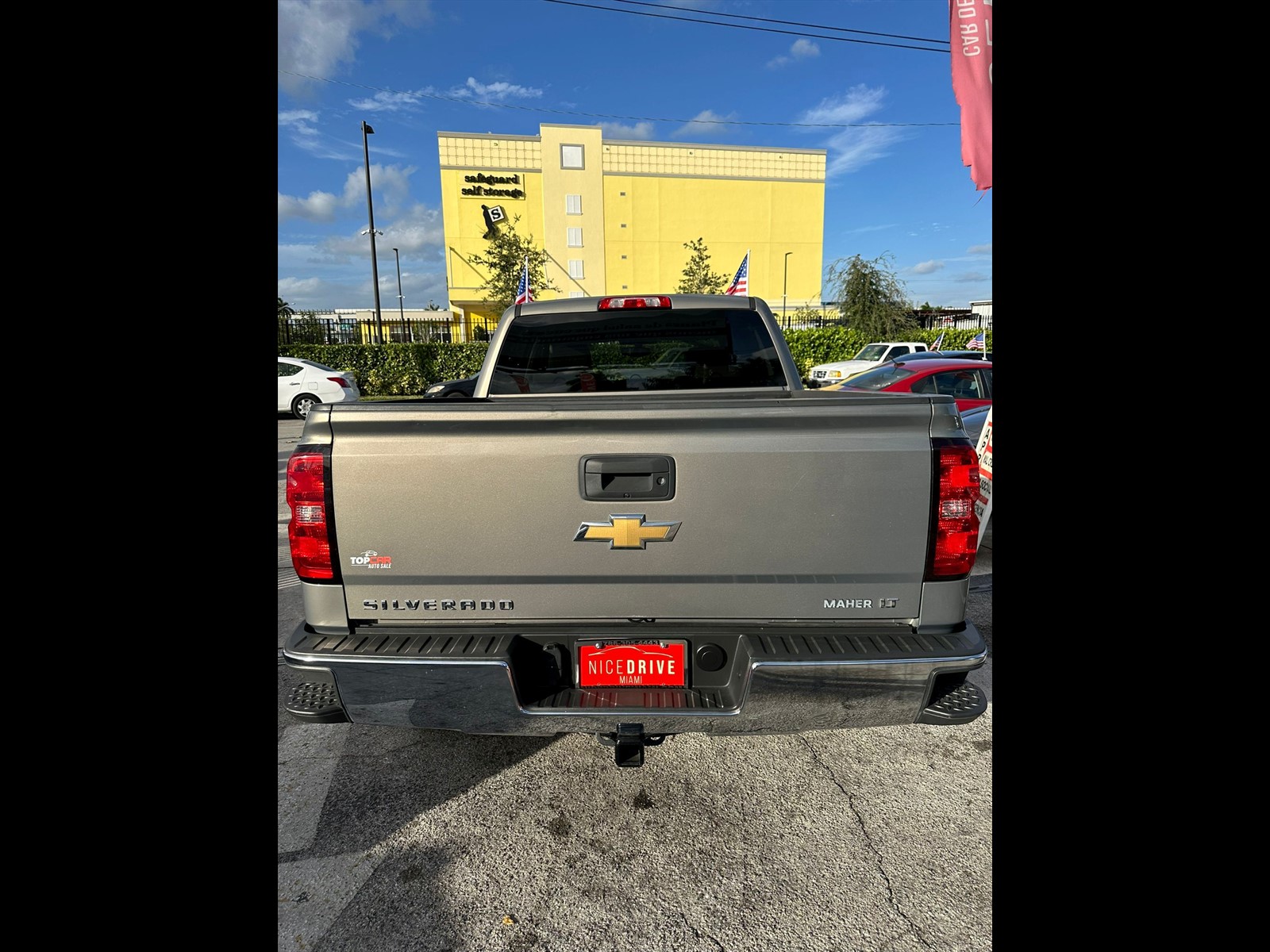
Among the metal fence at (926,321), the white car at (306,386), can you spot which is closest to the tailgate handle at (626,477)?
the white car at (306,386)

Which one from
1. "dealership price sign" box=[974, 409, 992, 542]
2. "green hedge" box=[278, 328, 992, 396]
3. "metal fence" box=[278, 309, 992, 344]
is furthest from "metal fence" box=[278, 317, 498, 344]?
"dealership price sign" box=[974, 409, 992, 542]

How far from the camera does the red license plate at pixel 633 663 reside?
80.3 inches

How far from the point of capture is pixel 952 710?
2021mm

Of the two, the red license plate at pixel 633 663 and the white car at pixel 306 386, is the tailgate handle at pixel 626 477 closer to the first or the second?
the red license plate at pixel 633 663

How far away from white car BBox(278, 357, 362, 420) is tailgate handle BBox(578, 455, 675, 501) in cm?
1565

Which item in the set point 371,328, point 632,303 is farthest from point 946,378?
point 371,328

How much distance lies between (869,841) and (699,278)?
43911mm

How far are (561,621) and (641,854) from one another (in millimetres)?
921

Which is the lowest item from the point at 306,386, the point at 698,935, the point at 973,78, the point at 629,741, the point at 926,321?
the point at 698,935

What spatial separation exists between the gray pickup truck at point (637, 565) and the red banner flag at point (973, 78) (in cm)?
509

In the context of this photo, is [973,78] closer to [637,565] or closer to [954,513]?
[954,513]

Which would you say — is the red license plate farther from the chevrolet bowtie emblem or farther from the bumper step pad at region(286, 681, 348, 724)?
the bumper step pad at region(286, 681, 348, 724)
